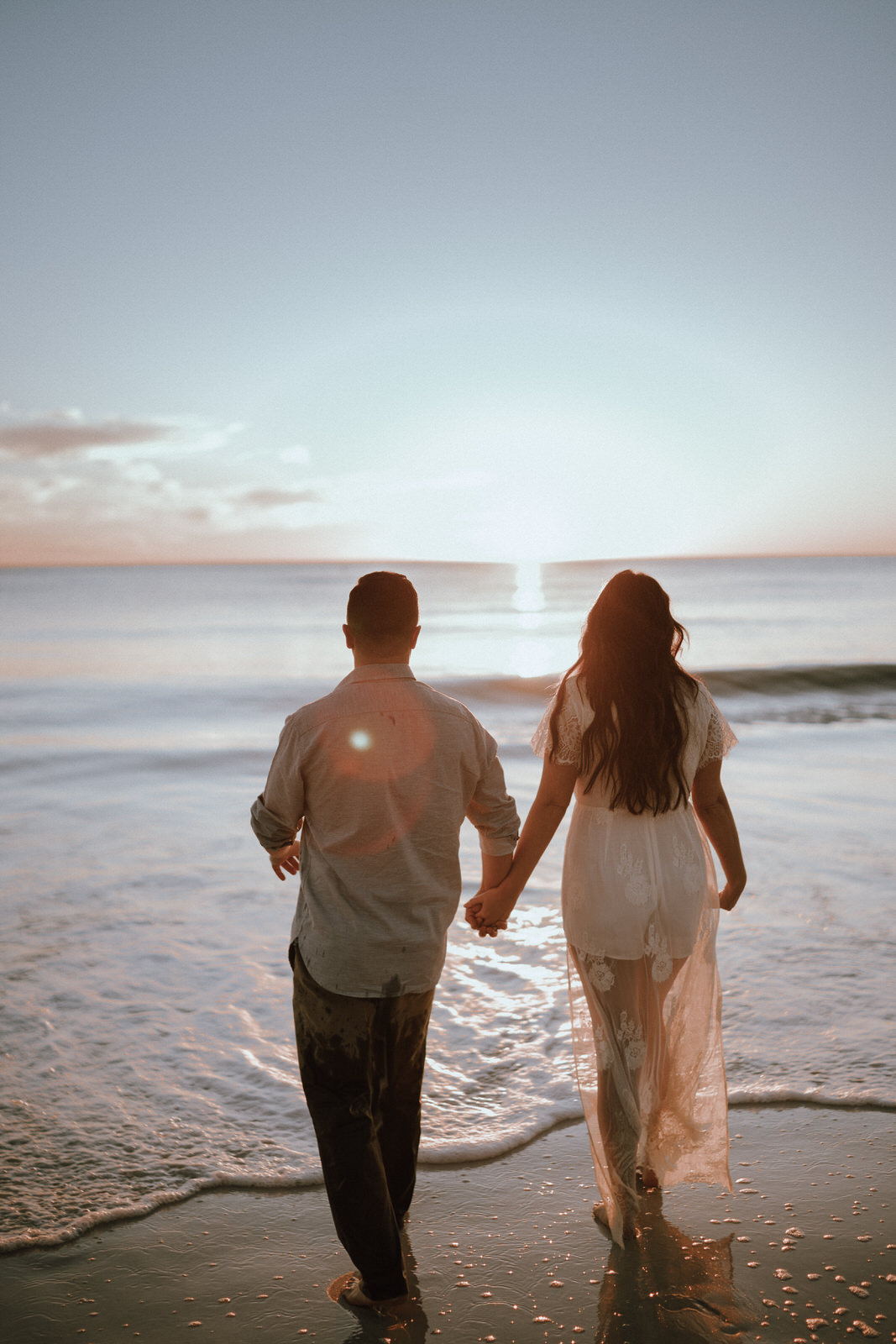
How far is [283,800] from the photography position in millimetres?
2592

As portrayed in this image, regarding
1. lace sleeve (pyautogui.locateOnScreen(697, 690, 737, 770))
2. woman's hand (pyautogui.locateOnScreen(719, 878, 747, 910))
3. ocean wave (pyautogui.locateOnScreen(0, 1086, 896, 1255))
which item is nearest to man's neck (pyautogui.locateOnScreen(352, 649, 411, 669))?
lace sleeve (pyautogui.locateOnScreen(697, 690, 737, 770))

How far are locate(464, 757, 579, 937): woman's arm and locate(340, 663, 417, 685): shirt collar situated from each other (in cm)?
63

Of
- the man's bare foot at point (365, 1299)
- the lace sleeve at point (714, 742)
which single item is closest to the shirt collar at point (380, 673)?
the lace sleeve at point (714, 742)

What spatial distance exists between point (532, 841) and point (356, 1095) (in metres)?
0.91

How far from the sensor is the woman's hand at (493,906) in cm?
306

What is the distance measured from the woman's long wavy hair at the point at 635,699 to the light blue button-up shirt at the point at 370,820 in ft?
1.65

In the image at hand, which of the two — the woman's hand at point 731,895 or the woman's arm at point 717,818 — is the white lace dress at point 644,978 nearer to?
the woman's arm at point 717,818

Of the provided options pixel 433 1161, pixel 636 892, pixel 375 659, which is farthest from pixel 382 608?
pixel 433 1161

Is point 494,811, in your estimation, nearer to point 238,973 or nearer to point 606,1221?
point 606,1221

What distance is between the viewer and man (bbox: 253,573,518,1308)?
2572 millimetres

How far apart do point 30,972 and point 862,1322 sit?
4339mm

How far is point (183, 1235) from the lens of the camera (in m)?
3.17

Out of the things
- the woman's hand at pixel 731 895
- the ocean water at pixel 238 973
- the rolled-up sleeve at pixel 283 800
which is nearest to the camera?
the rolled-up sleeve at pixel 283 800

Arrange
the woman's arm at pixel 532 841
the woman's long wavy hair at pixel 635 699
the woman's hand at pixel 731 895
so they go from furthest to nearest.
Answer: the woman's hand at pixel 731 895, the woman's arm at pixel 532 841, the woman's long wavy hair at pixel 635 699
